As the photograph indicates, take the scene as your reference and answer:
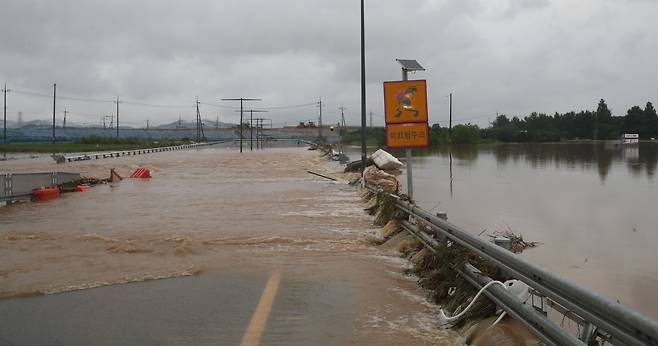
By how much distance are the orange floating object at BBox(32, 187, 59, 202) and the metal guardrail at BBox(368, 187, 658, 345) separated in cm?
1512

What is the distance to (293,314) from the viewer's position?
6000 mm

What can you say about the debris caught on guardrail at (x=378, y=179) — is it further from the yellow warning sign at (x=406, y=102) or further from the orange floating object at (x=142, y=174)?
the orange floating object at (x=142, y=174)

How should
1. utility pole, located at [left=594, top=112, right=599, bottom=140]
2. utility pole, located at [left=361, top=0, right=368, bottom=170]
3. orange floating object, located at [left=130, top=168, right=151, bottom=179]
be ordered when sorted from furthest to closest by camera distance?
1. utility pole, located at [left=594, top=112, right=599, bottom=140]
2. orange floating object, located at [left=130, top=168, right=151, bottom=179]
3. utility pole, located at [left=361, top=0, right=368, bottom=170]

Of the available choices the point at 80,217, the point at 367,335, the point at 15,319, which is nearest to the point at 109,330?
the point at 15,319

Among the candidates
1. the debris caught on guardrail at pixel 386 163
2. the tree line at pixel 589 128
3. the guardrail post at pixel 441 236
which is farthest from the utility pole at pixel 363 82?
the tree line at pixel 589 128

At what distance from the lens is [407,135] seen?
13109 mm

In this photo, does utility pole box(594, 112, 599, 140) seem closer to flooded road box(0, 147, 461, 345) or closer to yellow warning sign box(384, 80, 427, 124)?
flooded road box(0, 147, 461, 345)

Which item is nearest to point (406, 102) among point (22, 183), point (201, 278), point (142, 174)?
point (201, 278)

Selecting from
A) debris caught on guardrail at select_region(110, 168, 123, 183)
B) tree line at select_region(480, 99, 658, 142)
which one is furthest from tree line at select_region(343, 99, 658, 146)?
debris caught on guardrail at select_region(110, 168, 123, 183)

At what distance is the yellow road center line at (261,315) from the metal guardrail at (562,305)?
6.99 ft

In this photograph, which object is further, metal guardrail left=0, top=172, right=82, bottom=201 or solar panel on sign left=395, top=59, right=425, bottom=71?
metal guardrail left=0, top=172, right=82, bottom=201

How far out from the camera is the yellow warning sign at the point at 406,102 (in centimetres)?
1291

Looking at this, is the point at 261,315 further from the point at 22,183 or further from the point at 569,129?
the point at 569,129

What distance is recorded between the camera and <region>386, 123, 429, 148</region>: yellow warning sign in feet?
42.9
